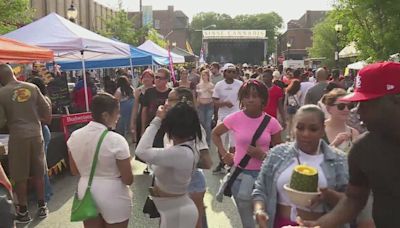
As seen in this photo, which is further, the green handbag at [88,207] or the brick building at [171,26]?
the brick building at [171,26]

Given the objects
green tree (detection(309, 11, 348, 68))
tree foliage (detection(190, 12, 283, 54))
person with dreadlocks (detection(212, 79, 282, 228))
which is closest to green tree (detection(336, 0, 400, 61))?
person with dreadlocks (detection(212, 79, 282, 228))

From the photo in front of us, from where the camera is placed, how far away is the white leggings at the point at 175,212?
388cm

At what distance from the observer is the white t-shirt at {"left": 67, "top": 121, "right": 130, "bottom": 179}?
3.90 metres

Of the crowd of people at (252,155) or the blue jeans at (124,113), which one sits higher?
the crowd of people at (252,155)

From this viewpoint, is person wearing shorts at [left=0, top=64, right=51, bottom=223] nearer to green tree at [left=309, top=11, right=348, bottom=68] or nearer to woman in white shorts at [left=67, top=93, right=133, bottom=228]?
woman in white shorts at [left=67, top=93, right=133, bottom=228]

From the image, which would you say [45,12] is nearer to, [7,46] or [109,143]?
[7,46]

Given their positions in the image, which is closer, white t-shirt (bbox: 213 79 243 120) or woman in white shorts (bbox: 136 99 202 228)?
woman in white shorts (bbox: 136 99 202 228)

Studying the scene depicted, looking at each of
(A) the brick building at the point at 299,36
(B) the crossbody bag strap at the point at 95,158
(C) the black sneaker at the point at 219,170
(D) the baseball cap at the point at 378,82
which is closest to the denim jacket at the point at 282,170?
(D) the baseball cap at the point at 378,82

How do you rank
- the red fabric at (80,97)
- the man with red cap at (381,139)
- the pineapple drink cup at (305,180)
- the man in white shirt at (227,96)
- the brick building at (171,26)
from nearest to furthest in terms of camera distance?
the man with red cap at (381,139)
the pineapple drink cup at (305,180)
the man in white shirt at (227,96)
the red fabric at (80,97)
the brick building at (171,26)

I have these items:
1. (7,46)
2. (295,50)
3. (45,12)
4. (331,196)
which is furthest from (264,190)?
(295,50)

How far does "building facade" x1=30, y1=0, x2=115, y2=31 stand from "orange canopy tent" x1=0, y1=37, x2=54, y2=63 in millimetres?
26958

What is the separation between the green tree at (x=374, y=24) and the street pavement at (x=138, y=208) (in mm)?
12346

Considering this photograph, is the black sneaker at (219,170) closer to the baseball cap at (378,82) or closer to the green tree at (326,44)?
the baseball cap at (378,82)

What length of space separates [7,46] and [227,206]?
3842 millimetres
